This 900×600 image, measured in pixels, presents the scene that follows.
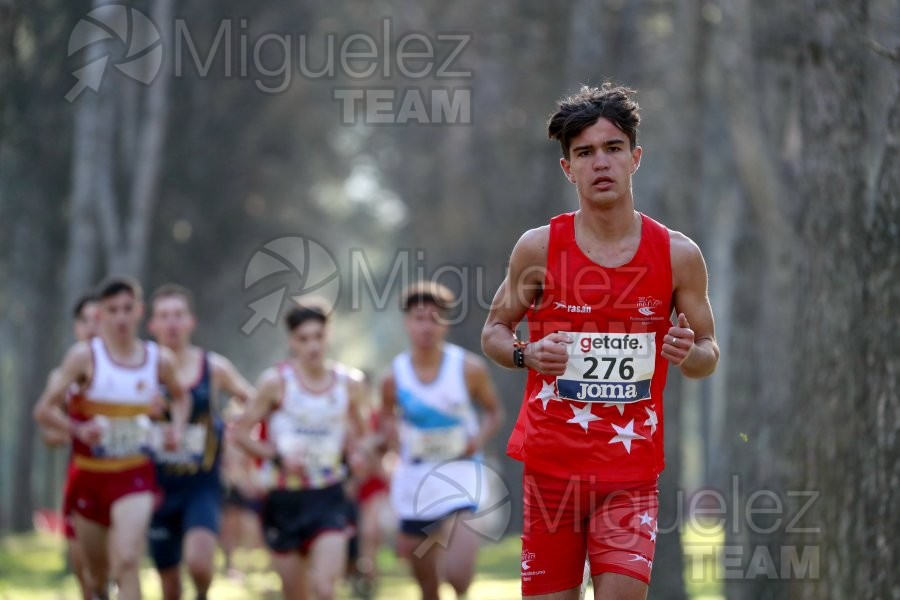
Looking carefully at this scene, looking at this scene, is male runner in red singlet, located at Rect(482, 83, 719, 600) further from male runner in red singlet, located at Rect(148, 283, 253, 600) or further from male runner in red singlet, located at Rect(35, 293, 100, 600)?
male runner in red singlet, located at Rect(148, 283, 253, 600)

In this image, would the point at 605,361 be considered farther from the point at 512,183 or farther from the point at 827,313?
the point at 512,183

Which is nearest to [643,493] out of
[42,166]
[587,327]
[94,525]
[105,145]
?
[587,327]

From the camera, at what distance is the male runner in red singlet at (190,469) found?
35.5 ft

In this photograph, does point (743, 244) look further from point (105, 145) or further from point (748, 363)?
point (105, 145)

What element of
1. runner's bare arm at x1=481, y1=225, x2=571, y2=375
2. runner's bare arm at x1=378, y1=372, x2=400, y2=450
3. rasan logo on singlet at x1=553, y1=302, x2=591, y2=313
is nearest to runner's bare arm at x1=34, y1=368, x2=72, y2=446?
runner's bare arm at x1=378, y1=372, x2=400, y2=450

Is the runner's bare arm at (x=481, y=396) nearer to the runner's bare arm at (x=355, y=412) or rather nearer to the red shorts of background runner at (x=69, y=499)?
the runner's bare arm at (x=355, y=412)

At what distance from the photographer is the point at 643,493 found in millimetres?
5992

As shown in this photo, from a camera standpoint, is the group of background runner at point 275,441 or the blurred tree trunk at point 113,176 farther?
the blurred tree trunk at point 113,176

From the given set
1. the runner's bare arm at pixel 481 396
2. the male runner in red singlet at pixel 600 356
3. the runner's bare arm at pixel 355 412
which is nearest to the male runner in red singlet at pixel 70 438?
the runner's bare arm at pixel 355 412

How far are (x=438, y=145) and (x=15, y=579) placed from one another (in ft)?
48.6

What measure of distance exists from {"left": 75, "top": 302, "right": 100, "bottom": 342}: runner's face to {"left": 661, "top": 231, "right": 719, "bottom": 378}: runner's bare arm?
6454 mm

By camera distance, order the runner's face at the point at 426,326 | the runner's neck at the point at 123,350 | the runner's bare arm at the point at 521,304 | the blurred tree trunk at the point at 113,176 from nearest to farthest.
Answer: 1. the runner's bare arm at the point at 521,304
2. the runner's neck at the point at 123,350
3. the runner's face at the point at 426,326
4. the blurred tree trunk at the point at 113,176

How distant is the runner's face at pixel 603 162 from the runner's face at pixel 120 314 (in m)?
4.91

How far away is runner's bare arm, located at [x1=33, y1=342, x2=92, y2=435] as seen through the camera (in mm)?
9977
